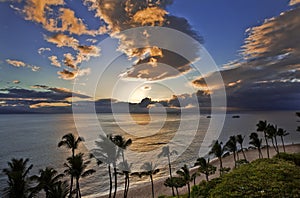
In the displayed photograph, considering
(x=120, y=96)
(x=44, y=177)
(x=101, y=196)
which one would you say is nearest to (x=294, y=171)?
(x=44, y=177)

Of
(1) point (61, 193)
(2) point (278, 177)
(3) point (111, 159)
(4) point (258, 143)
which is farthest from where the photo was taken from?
(4) point (258, 143)

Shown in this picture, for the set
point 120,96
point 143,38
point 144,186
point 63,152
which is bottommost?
point 144,186

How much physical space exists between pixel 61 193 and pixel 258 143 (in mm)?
43535

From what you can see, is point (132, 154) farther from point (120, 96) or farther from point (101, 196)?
point (101, 196)

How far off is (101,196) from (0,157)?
1649 inches

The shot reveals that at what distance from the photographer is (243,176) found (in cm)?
2062

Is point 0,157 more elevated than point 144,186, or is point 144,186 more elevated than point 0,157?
point 0,157

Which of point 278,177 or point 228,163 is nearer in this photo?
point 278,177

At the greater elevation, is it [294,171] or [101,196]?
[294,171]

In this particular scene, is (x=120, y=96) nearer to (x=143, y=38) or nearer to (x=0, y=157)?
(x=143, y=38)

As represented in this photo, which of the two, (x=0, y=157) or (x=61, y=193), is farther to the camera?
(x=0, y=157)

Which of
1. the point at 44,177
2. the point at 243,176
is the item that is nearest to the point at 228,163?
the point at 243,176

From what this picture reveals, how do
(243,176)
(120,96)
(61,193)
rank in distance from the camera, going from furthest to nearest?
(120,96) < (243,176) < (61,193)

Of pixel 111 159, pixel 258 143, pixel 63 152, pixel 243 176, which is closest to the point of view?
pixel 243 176
